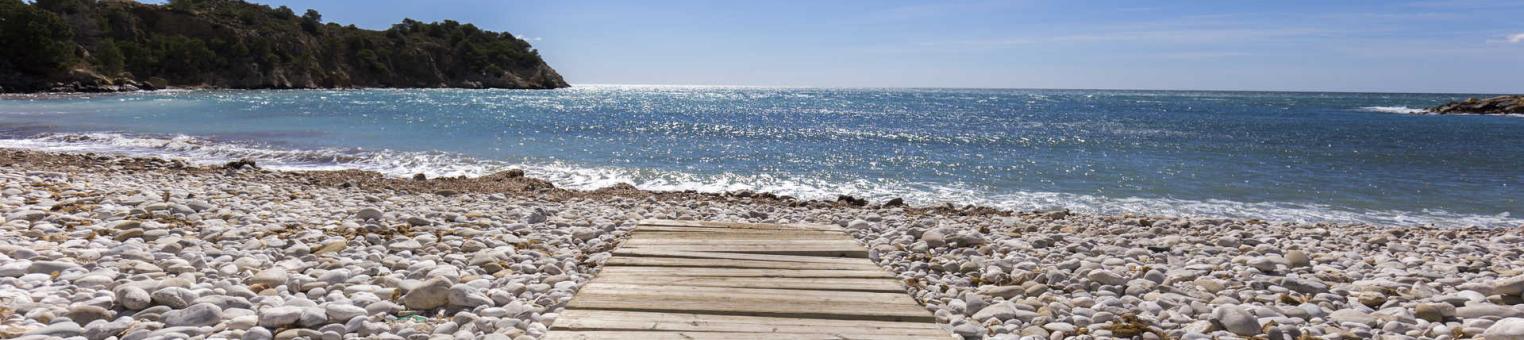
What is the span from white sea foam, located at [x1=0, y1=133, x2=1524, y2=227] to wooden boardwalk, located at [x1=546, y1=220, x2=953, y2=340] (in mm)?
8179

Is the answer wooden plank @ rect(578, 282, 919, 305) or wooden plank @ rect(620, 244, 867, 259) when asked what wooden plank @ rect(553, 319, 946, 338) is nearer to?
wooden plank @ rect(578, 282, 919, 305)

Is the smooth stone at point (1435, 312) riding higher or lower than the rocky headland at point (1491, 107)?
higher

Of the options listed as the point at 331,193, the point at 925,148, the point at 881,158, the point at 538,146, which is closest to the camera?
the point at 331,193

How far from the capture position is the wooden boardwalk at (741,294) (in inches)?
153

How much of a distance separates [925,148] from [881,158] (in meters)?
4.37

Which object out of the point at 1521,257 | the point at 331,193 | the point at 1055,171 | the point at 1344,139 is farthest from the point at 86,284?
the point at 1344,139

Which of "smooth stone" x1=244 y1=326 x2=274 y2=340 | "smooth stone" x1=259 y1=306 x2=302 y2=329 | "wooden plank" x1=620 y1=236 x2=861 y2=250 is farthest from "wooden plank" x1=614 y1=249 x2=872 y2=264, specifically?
"smooth stone" x1=244 y1=326 x2=274 y2=340

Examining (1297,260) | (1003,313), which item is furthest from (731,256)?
(1297,260)

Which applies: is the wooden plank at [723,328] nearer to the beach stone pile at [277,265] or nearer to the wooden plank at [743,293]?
the wooden plank at [743,293]

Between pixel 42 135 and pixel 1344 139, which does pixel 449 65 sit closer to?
pixel 42 135

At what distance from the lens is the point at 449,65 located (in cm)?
12462

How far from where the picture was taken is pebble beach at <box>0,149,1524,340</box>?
4.48 meters

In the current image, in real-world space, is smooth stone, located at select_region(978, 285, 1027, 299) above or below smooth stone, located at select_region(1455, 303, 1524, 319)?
below

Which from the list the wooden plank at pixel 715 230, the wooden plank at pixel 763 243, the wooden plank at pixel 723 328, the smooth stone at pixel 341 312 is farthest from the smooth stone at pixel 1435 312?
the smooth stone at pixel 341 312
